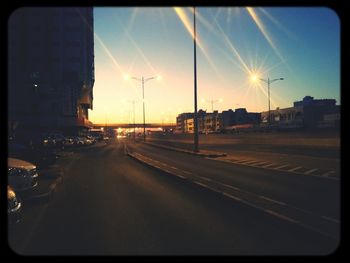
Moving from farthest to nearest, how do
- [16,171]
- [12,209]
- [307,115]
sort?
1. [307,115]
2. [16,171]
3. [12,209]

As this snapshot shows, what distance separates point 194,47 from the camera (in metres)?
46.2

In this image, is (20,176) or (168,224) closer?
(168,224)

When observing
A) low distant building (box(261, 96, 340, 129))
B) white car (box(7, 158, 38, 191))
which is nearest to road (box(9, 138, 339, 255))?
white car (box(7, 158, 38, 191))

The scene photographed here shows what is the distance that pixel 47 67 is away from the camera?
106m

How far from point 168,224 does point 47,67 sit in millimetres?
100653

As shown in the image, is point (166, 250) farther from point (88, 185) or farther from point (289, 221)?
point (88, 185)

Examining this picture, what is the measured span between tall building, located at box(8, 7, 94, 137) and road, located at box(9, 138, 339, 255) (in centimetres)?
5175

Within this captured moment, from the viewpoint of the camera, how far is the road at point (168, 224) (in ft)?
26.6

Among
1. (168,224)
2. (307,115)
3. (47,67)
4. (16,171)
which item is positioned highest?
(47,67)

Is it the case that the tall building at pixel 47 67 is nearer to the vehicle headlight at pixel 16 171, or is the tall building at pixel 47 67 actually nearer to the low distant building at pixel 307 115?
the low distant building at pixel 307 115

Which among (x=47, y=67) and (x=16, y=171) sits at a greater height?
(x=47, y=67)

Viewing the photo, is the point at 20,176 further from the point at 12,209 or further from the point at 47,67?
the point at 47,67

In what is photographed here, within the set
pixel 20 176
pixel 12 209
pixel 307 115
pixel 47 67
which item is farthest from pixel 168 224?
pixel 307 115
